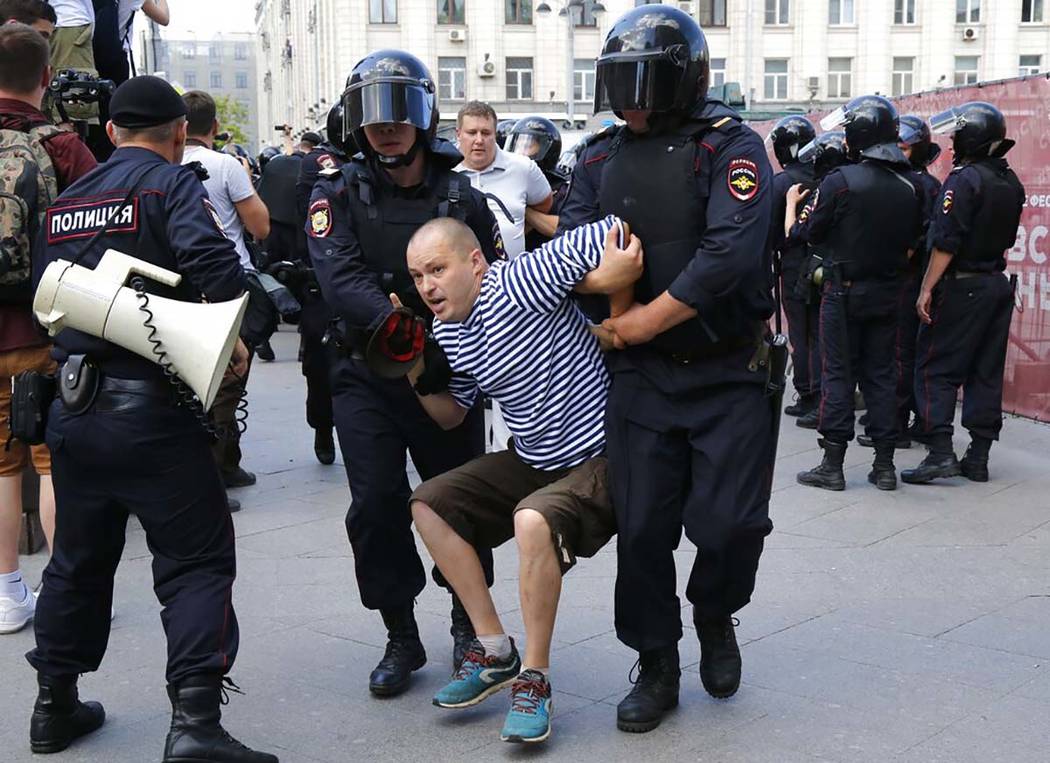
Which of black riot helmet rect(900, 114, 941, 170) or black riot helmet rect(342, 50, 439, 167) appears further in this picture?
black riot helmet rect(900, 114, 941, 170)

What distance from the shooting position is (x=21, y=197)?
196 inches

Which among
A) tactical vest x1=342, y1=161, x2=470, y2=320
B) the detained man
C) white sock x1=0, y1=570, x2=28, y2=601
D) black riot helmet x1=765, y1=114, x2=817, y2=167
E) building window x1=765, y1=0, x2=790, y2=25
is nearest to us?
the detained man

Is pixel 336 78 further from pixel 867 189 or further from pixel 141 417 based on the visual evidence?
pixel 141 417

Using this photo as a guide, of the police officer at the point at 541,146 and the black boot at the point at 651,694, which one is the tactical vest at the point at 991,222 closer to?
the police officer at the point at 541,146

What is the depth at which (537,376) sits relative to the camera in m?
4.06

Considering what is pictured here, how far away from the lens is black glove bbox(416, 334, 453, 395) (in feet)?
13.7

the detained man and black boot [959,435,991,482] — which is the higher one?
the detained man

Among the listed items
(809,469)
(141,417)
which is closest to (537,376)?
(141,417)

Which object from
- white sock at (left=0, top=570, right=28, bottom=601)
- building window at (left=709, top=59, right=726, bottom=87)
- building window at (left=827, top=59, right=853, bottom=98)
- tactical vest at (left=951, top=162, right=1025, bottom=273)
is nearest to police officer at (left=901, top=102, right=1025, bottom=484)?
tactical vest at (left=951, top=162, right=1025, bottom=273)

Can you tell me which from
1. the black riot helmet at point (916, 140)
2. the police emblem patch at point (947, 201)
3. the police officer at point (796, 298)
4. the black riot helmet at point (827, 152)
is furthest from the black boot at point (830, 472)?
the black riot helmet at point (827, 152)

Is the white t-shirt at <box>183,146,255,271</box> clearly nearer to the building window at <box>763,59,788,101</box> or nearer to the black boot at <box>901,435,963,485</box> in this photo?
the black boot at <box>901,435,963,485</box>

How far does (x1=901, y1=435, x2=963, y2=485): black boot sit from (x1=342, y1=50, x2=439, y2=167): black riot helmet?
14.7 feet

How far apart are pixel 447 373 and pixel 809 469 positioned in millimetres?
4682

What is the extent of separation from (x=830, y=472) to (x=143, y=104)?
499cm
